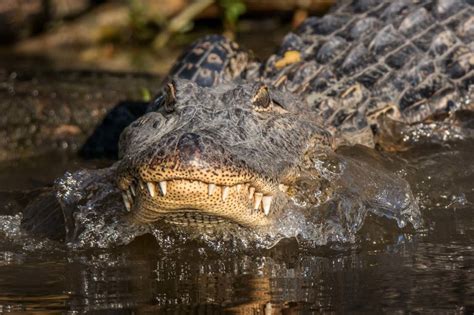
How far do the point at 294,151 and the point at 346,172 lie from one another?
1.77 ft

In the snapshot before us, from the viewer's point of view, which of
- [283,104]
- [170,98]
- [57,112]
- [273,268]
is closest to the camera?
[273,268]

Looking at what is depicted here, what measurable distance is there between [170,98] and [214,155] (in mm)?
927

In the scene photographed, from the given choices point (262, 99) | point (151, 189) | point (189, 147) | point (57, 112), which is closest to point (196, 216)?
point (151, 189)

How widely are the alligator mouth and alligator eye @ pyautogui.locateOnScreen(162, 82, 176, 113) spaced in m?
0.59

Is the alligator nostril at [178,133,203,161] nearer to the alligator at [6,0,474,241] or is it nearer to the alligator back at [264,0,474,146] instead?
the alligator at [6,0,474,241]

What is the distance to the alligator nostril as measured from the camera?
4414 millimetres

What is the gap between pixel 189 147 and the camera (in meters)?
4.46

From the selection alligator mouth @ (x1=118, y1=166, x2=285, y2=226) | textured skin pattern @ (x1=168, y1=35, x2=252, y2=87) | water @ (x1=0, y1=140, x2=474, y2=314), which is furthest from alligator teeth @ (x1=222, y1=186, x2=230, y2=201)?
textured skin pattern @ (x1=168, y1=35, x2=252, y2=87)

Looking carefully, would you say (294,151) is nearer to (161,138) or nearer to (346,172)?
(346,172)

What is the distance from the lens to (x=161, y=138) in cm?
468

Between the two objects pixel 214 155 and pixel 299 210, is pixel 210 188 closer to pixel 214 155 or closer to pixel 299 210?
pixel 214 155

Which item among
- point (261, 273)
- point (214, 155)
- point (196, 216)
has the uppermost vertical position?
point (214, 155)

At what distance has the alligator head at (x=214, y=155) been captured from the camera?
4463 millimetres

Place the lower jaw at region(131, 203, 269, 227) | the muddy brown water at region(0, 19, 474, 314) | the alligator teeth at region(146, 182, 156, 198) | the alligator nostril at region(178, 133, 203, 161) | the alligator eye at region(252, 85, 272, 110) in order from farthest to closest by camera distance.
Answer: the alligator eye at region(252, 85, 272, 110) < the lower jaw at region(131, 203, 269, 227) < the alligator teeth at region(146, 182, 156, 198) < the alligator nostril at region(178, 133, 203, 161) < the muddy brown water at region(0, 19, 474, 314)
